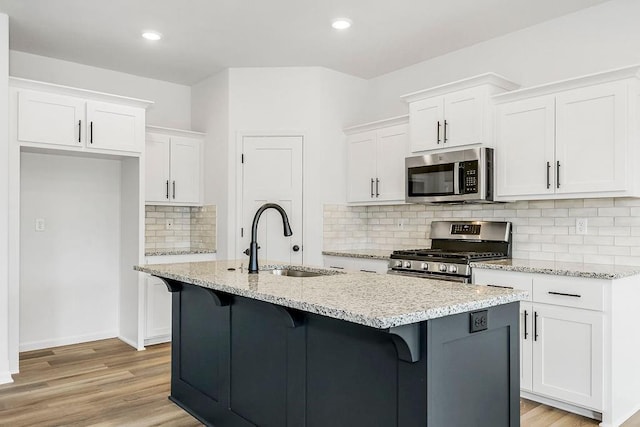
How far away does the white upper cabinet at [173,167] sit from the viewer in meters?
4.88

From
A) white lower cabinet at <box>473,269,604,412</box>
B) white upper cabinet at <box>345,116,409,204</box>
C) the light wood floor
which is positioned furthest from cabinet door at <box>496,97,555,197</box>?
the light wood floor

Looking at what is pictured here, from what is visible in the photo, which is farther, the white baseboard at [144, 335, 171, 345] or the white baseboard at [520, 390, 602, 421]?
the white baseboard at [144, 335, 171, 345]

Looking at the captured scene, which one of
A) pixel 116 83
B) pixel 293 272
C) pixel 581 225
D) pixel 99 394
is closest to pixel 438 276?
pixel 581 225

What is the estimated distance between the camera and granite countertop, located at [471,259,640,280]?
284 cm

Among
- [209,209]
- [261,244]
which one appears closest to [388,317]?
[261,244]

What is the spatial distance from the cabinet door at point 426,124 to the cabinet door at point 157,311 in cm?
270

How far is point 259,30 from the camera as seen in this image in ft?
13.1

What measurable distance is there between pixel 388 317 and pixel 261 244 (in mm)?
3482

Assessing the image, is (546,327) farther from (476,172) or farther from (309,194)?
(309,194)

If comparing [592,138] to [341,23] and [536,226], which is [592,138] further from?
[341,23]

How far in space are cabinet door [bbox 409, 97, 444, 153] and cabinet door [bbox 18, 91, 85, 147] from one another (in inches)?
111

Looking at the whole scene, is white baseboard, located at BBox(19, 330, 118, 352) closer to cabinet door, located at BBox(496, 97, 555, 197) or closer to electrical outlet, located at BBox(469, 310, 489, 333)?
cabinet door, located at BBox(496, 97, 555, 197)

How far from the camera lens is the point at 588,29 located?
3.54 m

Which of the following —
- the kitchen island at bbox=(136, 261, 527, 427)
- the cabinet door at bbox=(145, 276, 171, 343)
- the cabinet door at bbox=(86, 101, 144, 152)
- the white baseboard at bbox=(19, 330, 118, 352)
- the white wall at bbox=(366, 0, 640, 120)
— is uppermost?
the white wall at bbox=(366, 0, 640, 120)
